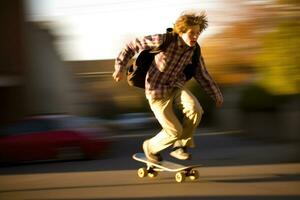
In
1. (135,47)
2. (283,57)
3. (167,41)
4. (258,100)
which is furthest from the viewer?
(258,100)

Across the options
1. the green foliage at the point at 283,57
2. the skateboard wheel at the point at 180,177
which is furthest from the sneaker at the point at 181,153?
the green foliage at the point at 283,57

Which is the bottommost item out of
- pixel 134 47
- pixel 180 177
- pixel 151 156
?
pixel 180 177

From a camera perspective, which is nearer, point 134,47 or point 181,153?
point 134,47

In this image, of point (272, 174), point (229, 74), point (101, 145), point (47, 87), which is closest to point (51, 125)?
point (101, 145)

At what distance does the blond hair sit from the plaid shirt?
0.15m

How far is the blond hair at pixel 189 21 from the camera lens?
755cm

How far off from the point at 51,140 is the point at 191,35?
7320 millimetres

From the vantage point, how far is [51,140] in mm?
14164

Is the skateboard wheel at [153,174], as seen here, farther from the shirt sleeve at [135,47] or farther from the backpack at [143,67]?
the shirt sleeve at [135,47]

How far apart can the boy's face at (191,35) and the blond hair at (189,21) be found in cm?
4

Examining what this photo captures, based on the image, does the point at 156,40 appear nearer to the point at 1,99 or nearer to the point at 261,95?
the point at 261,95

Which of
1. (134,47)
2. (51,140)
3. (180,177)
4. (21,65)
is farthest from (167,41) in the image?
(21,65)

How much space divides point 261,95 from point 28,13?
13523 millimetres

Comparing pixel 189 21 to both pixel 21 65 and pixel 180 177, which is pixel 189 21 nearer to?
pixel 180 177
